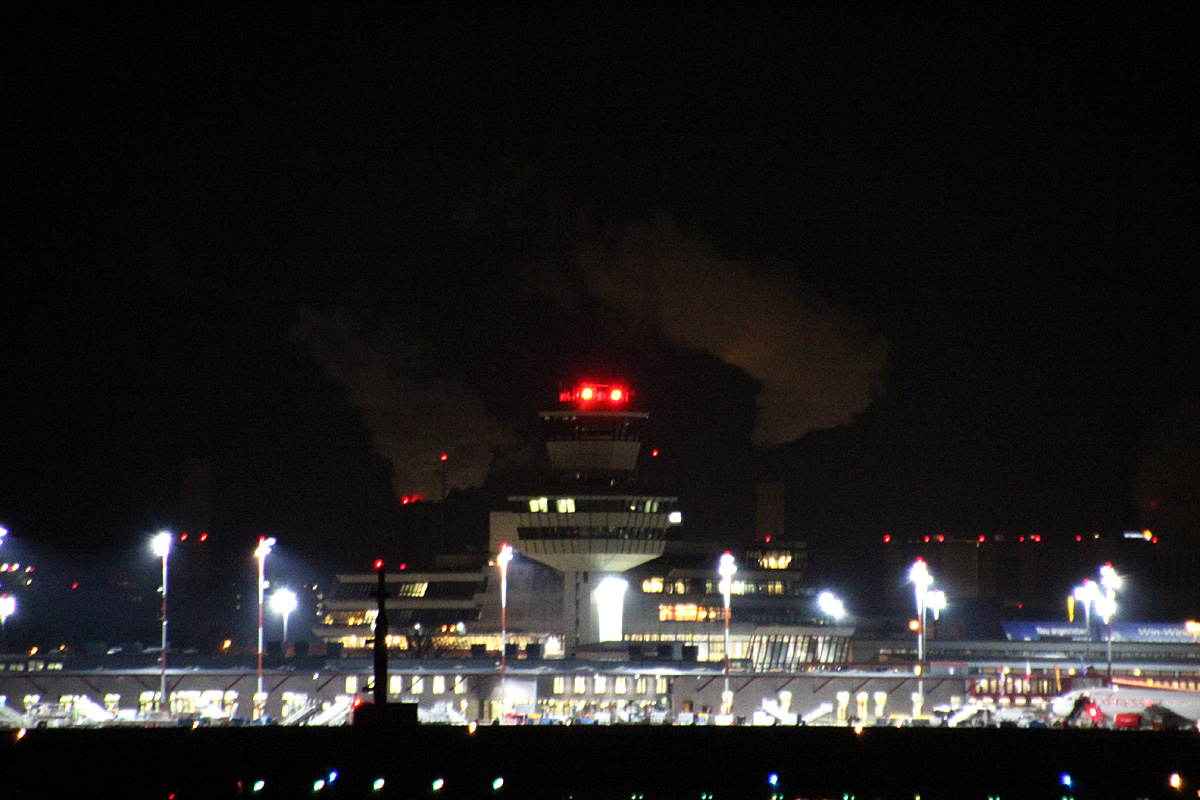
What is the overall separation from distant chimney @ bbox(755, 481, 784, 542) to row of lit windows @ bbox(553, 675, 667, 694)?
6576 cm

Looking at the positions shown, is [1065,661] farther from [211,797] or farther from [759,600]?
[211,797]

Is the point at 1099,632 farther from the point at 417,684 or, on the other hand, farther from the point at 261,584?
the point at 261,584

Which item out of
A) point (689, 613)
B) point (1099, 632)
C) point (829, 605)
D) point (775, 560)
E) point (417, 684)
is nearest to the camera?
point (417, 684)

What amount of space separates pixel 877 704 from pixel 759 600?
5003 cm

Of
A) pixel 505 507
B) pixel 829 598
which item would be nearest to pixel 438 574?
pixel 505 507

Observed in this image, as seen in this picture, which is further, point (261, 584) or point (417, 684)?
point (417, 684)

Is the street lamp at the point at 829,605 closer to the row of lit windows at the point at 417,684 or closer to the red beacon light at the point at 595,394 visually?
the red beacon light at the point at 595,394

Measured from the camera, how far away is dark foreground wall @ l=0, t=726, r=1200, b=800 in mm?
65500

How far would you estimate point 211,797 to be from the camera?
6281cm

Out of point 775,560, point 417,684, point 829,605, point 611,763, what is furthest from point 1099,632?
point 611,763

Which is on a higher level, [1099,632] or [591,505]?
[591,505]

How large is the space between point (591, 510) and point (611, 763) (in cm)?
7609

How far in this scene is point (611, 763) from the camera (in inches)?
2933

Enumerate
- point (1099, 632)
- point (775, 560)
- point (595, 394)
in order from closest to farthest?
1. point (595, 394)
2. point (775, 560)
3. point (1099, 632)
